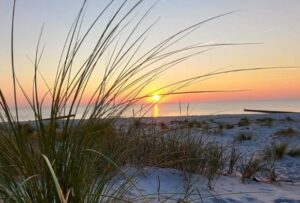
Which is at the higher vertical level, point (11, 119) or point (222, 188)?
point (11, 119)

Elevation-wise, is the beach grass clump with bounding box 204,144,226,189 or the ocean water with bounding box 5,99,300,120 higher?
the ocean water with bounding box 5,99,300,120

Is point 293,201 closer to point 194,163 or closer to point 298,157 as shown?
point 194,163

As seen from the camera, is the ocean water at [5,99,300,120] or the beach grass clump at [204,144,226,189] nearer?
the ocean water at [5,99,300,120]

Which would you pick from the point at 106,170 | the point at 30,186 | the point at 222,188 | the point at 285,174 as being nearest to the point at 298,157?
the point at 285,174

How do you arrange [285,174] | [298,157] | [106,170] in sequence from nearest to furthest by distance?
[106,170] < [285,174] < [298,157]

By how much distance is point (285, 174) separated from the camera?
5.20m

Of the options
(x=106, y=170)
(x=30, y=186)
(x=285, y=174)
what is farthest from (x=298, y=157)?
(x=30, y=186)

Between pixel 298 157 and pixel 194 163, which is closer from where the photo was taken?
pixel 194 163

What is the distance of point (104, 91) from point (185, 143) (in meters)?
2.04

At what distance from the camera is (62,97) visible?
1752 millimetres

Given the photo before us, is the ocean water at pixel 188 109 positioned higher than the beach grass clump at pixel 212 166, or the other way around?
the ocean water at pixel 188 109

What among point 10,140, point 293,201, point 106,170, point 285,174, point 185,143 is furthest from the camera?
point 285,174

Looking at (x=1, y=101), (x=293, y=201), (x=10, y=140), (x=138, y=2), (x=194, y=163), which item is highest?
(x=138, y=2)

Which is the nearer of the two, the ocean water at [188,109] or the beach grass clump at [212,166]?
the ocean water at [188,109]
